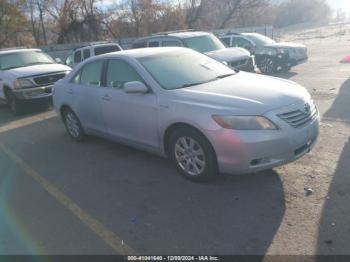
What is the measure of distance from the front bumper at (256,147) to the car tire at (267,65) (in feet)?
31.5

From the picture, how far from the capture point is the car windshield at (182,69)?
5.12 metres

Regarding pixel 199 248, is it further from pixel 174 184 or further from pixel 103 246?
pixel 174 184

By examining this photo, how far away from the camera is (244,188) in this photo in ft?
14.7

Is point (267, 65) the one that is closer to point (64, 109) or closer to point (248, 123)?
point (64, 109)

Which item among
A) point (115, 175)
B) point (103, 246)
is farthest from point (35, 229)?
point (115, 175)

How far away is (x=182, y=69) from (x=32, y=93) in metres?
6.31

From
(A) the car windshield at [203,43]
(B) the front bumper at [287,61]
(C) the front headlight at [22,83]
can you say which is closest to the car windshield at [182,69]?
(A) the car windshield at [203,43]

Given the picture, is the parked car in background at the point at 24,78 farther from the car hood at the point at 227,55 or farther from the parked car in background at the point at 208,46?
the car hood at the point at 227,55

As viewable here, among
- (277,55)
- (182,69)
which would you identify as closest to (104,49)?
(277,55)

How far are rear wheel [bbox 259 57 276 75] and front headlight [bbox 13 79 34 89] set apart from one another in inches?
320

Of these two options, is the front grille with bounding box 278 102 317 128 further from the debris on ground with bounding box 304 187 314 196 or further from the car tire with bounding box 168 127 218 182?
the car tire with bounding box 168 127 218 182

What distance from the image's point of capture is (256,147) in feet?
13.4

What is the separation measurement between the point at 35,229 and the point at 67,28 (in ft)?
101

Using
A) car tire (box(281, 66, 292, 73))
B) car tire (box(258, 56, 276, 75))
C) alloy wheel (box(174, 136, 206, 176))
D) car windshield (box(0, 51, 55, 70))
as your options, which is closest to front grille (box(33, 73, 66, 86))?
car windshield (box(0, 51, 55, 70))
